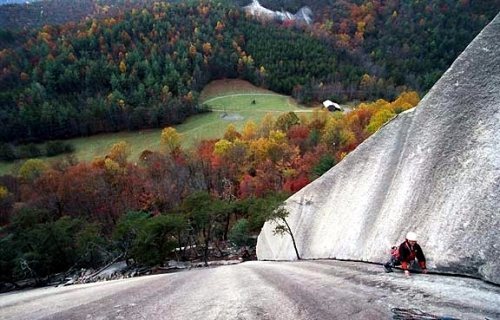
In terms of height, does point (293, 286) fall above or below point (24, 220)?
above

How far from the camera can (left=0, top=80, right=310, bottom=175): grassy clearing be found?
4021 inches

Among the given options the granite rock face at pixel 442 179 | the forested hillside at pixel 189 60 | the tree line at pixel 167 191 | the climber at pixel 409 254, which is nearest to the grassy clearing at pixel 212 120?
the forested hillside at pixel 189 60

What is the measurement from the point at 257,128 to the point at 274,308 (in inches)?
3485

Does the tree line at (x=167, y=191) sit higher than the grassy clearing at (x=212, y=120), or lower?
lower

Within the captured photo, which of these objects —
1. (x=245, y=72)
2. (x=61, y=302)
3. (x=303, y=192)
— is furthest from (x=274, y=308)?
(x=245, y=72)

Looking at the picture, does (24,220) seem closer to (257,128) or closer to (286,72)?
(257,128)

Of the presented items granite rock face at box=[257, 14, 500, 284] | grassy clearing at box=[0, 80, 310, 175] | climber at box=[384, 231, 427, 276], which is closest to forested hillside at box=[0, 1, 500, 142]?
A: grassy clearing at box=[0, 80, 310, 175]

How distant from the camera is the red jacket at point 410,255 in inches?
555

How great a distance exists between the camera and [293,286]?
13945mm

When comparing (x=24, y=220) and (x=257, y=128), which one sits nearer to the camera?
(x=24, y=220)

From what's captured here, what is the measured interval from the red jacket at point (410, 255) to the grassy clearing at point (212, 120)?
293ft

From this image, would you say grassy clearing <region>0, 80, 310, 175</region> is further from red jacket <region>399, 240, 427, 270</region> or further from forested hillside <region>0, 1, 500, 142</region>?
red jacket <region>399, 240, 427, 270</region>

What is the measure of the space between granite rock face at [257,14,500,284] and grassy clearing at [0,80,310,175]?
267ft

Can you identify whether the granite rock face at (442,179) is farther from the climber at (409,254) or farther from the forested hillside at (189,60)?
the forested hillside at (189,60)
